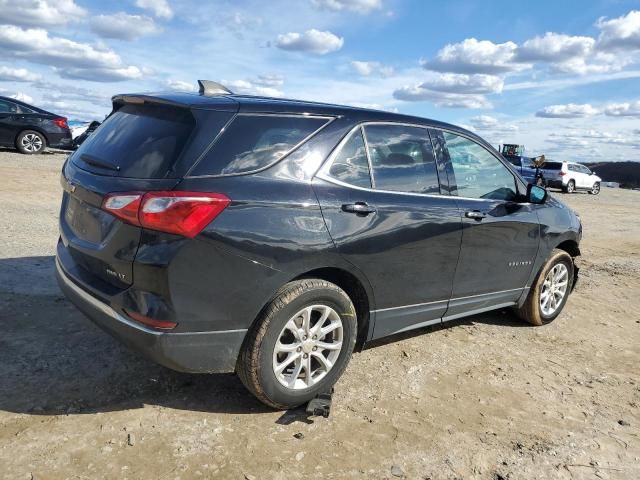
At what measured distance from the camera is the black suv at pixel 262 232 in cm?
282

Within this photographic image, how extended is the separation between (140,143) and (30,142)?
49.7 ft

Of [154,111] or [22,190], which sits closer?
[154,111]

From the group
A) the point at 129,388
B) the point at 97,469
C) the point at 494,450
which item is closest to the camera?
the point at 97,469

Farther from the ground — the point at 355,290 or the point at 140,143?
the point at 140,143

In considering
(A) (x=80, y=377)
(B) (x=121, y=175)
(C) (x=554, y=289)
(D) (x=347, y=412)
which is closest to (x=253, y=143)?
(B) (x=121, y=175)

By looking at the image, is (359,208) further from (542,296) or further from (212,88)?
(542,296)

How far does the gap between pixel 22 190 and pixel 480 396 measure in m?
9.40

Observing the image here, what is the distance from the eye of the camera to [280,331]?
311 centimetres

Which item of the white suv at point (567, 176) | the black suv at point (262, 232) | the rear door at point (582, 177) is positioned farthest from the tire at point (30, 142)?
the rear door at point (582, 177)

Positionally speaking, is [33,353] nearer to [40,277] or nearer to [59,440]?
[59,440]

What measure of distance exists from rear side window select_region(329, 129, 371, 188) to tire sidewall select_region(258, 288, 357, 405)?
0.71 m

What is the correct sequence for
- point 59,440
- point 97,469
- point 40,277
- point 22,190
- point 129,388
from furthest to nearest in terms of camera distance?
point 22,190
point 40,277
point 129,388
point 59,440
point 97,469

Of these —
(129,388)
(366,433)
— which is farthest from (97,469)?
(366,433)

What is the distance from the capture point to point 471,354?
176 inches
